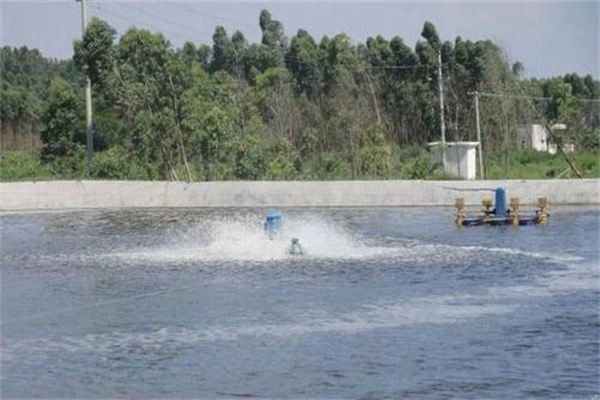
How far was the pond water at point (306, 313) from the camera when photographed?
458 inches

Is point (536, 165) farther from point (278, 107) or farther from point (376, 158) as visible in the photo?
point (278, 107)

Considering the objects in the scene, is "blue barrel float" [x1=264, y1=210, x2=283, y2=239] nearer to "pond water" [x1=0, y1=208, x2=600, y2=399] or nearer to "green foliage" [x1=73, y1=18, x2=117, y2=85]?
"pond water" [x1=0, y1=208, x2=600, y2=399]

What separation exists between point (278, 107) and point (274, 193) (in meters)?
17.7

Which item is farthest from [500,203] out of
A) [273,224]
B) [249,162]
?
[249,162]

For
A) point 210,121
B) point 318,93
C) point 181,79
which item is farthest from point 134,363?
point 318,93

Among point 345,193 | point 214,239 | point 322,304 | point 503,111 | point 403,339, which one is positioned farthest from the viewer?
point 503,111

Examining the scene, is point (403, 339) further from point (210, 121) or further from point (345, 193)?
point (210, 121)

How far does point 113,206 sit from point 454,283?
18838 mm

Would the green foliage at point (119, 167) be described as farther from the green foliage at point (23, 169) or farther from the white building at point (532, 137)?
the white building at point (532, 137)

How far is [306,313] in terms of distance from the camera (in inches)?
611

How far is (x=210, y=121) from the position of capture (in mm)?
39438

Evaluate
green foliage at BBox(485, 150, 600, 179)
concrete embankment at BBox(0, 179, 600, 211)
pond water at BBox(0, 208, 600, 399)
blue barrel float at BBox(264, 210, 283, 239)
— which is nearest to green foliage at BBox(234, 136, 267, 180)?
concrete embankment at BBox(0, 179, 600, 211)

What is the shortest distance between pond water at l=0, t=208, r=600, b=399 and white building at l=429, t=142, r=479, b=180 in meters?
13.1

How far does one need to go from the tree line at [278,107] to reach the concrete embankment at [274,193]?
4353 millimetres
